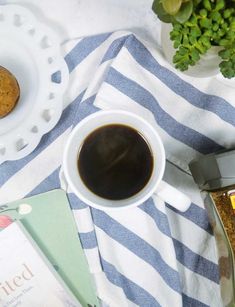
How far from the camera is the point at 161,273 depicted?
71 cm

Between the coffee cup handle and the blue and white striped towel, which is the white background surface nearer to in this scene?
the blue and white striped towel

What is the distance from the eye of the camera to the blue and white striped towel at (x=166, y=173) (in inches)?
27.0

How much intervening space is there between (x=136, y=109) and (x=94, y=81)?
0.06m

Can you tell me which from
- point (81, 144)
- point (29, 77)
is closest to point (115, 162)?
point (81, 144)

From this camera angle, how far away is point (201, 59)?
0.60 m

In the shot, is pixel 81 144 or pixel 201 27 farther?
pixel 81 144

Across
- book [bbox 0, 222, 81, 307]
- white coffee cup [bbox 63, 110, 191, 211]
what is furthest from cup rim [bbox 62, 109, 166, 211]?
book [bbox 0, 222, 81, 307]

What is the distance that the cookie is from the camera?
25.9 inches

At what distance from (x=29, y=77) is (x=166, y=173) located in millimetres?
197

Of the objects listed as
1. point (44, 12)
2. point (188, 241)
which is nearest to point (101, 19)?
point (44, 12)

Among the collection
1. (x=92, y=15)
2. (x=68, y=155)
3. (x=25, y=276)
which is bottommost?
(x=25, y=276)

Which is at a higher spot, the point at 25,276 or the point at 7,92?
the point at 7,92

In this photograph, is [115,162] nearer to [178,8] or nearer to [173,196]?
[173,196]

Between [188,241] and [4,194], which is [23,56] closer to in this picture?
[4,194]
